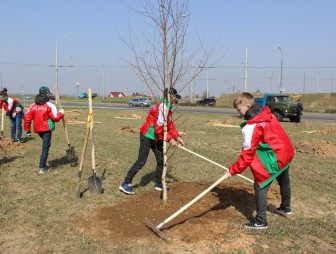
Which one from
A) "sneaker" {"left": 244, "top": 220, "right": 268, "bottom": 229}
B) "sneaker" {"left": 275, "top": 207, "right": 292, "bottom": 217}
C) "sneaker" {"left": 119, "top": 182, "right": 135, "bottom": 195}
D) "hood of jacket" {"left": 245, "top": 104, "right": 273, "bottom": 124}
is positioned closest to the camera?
"hood of jacket" {"left": 245, "top": 104, "right": 273, "bottom": 124}

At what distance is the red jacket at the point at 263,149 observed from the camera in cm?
454

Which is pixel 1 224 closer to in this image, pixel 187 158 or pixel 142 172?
pixel 142 172

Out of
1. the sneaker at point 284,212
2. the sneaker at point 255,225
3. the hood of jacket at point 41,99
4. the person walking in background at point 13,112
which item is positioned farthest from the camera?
A: the person walking in background at point 13,112

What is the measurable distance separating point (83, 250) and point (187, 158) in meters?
5.53

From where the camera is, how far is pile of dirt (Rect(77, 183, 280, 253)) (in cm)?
445

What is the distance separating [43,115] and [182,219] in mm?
3799

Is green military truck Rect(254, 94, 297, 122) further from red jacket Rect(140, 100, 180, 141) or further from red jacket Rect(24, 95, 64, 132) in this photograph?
red jacket Rect(140, 100, 180, 141)

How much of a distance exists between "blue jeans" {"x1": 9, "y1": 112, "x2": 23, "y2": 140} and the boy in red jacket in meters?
9.07

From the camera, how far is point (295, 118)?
80.2 feet

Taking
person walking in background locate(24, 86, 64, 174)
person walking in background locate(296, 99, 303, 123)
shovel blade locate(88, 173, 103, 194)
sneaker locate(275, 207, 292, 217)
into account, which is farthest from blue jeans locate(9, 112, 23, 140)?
person walking in background locate(296, 99, 303, 123)

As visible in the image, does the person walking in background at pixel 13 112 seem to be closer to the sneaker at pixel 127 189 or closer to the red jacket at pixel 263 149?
the sneaker at pixel 127 189

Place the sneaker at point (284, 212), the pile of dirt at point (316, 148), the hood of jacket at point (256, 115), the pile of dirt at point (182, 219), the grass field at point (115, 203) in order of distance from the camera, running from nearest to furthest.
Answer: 1. the grass field at point (115, 203)
2. the pile of dirt at point (182, 219)
3. the hood of jacket at point (256, 115)
4. the sneaker at point (284, 212)
5. the pile of dirt at point (316, 148)

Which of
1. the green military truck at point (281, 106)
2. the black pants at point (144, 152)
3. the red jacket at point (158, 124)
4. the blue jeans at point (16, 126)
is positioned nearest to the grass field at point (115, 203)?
the black pants at point (144, 152)

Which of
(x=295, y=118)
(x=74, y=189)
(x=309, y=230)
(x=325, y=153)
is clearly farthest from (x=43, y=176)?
(x=295, y=118)
